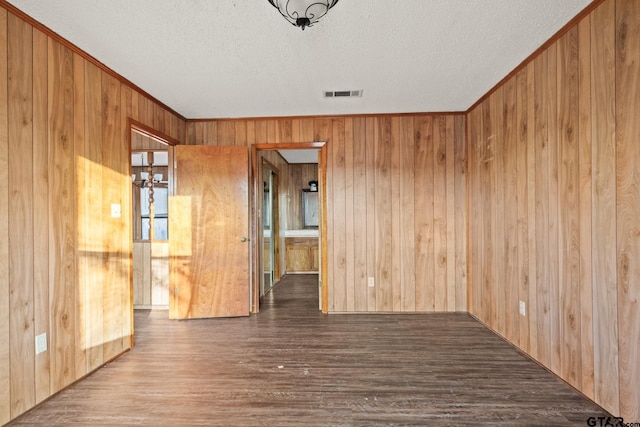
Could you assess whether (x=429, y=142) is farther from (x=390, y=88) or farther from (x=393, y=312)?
(x=393, y=312)

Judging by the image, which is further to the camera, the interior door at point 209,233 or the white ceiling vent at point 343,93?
the interior door at point 209,233

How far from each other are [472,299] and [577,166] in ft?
6.95

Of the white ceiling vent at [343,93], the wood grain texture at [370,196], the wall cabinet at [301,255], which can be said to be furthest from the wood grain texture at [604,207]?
the wall cabinet at [301,255]

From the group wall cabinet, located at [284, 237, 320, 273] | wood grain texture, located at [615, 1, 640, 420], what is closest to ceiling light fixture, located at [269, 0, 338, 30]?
wood grain texture, located at [615, 1, 640, 420]

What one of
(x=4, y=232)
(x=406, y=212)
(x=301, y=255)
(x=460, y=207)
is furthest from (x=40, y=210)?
(x=301, y=255)

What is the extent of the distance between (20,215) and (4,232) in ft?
0.45

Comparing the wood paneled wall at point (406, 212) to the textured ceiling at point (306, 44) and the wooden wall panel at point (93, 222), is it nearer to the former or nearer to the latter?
the textured ceiling at point (306, 44)

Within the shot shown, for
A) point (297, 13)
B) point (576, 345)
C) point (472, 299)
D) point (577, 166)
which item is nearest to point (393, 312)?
point (472, 299)

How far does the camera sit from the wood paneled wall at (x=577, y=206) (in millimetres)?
1682

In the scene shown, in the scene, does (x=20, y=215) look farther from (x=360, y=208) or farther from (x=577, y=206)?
(x=577, y=206)

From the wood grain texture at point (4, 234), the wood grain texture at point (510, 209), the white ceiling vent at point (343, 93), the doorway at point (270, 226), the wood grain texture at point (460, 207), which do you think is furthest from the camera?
the doorway at point (270, 226)

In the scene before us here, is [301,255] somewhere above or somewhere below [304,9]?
below

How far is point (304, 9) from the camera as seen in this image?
1.74 metres

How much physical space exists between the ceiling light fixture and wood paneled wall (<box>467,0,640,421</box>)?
166 centimetres
